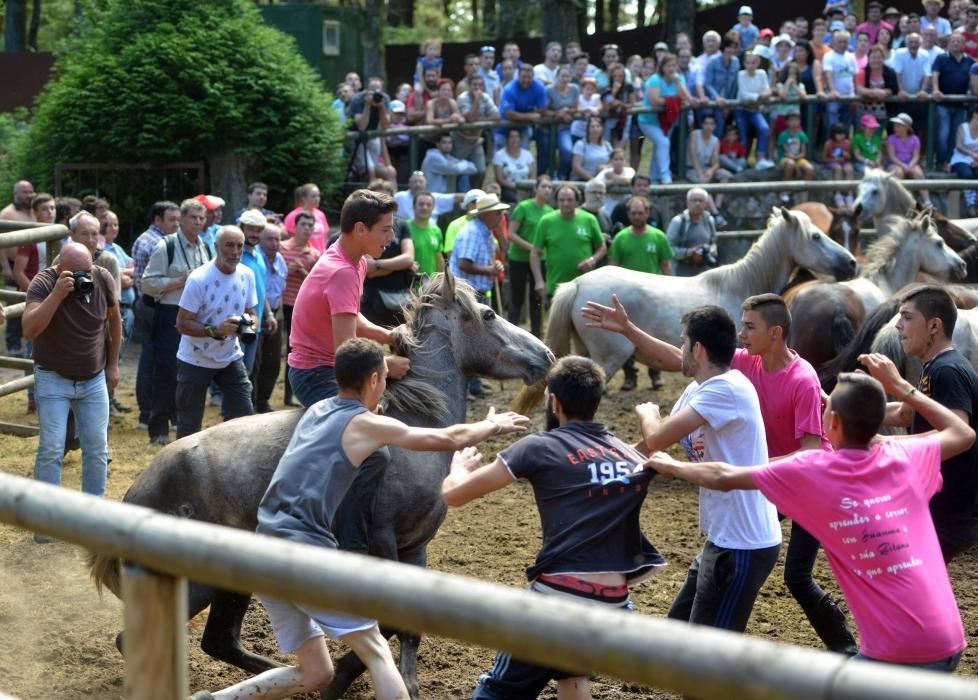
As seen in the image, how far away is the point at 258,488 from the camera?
5.36 metres

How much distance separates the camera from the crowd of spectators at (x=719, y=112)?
16516 millimetres

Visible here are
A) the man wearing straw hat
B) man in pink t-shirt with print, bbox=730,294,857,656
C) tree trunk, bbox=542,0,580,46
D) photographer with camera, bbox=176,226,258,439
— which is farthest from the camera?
tree trunk, bbox=542,0,580,46

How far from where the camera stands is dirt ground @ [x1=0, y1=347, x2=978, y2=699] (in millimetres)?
5484

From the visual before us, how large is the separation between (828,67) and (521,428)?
13798 millimetres

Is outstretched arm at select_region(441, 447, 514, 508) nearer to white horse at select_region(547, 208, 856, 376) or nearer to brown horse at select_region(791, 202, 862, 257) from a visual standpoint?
white horse at select_region(547, 208, 856, 376)

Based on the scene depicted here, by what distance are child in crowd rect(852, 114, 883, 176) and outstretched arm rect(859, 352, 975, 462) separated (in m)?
13.3

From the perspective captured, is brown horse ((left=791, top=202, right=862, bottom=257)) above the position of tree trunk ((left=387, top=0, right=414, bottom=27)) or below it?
below

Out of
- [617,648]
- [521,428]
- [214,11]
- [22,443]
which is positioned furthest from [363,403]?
[214,11]

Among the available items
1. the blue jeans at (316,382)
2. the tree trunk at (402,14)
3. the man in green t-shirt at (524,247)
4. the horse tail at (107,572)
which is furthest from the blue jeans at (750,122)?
the tree trunk at (402,14)

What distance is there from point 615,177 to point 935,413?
11.0 metres

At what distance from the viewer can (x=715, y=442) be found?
459 centimetres

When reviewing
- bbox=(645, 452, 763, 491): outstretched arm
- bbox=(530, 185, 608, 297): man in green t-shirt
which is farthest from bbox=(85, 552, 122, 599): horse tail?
bbox=(530, 185, 608, 297): man in green t-shirt

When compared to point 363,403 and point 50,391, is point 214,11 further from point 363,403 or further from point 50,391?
point 363,403

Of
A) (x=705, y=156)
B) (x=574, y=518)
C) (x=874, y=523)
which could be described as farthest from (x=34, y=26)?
(x=874, y=523)
